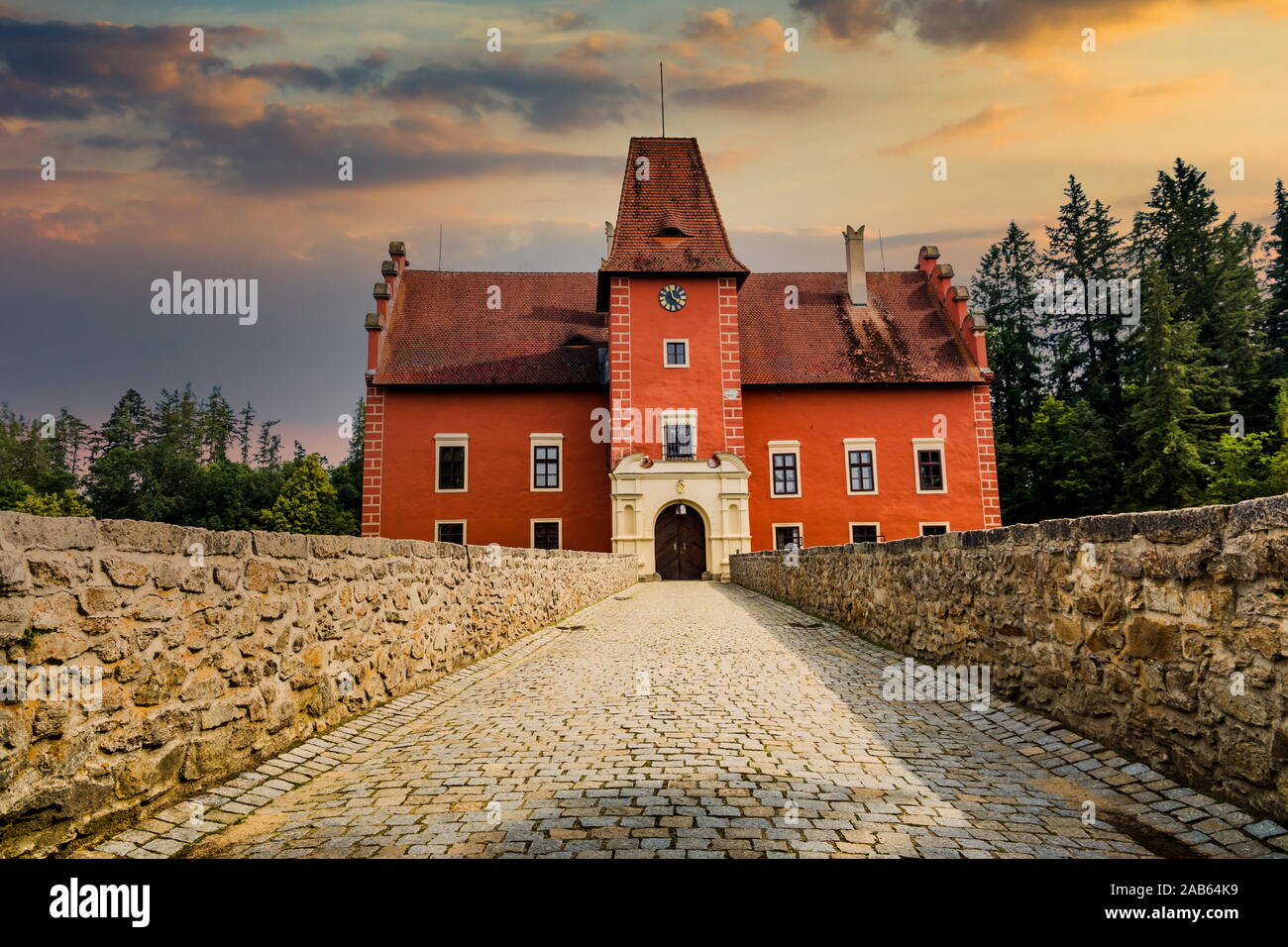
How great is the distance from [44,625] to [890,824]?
11.7 feet

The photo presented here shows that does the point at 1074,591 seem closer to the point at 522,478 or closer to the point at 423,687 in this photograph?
the point at 423,687

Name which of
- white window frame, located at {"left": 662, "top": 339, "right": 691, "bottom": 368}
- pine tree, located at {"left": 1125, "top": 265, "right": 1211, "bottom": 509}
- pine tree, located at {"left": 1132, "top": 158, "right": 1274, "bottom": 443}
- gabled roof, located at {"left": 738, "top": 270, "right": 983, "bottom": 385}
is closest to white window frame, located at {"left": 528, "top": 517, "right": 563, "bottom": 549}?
white window frame, located at {"left": 662, "top": 339, "right": 691, "bottom": 368}

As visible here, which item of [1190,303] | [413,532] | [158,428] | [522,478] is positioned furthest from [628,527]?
[158,428]

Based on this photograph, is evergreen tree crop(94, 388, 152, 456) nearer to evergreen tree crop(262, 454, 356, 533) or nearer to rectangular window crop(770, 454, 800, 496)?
evergreen tree crop(262, 454, 356, 533)

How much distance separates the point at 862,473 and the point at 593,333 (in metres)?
12.5

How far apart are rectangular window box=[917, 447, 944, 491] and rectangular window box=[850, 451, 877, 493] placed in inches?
76.3

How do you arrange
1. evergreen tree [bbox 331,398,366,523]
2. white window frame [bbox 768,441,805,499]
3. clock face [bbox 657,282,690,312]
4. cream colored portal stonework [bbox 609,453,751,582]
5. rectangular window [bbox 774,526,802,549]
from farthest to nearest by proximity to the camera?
evergreen tree [bbox 331,398,366,523], white window frame [bbox 768,441,805,499], rectangular window [bbox 774,526,802,549], clock face [bbox 657,282,690,312], cream colored portal stonework [bbox 609,453,751,582]

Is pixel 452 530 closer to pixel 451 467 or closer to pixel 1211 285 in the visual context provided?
pixel 451 467

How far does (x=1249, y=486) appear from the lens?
2664cm

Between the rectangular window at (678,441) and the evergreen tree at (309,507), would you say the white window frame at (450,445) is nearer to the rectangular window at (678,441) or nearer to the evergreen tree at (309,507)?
the rectangular window at (678,441)

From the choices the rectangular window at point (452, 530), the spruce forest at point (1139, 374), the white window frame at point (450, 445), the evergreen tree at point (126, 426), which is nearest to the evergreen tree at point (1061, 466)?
the spruce forest at point (1139, 374)

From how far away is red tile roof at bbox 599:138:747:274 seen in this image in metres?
28.1

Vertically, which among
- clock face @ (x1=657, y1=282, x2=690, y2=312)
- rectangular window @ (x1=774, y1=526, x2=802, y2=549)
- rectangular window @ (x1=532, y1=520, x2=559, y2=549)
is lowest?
rectangular window @ (x1=774, y1=526, x2=802, y2=549)
